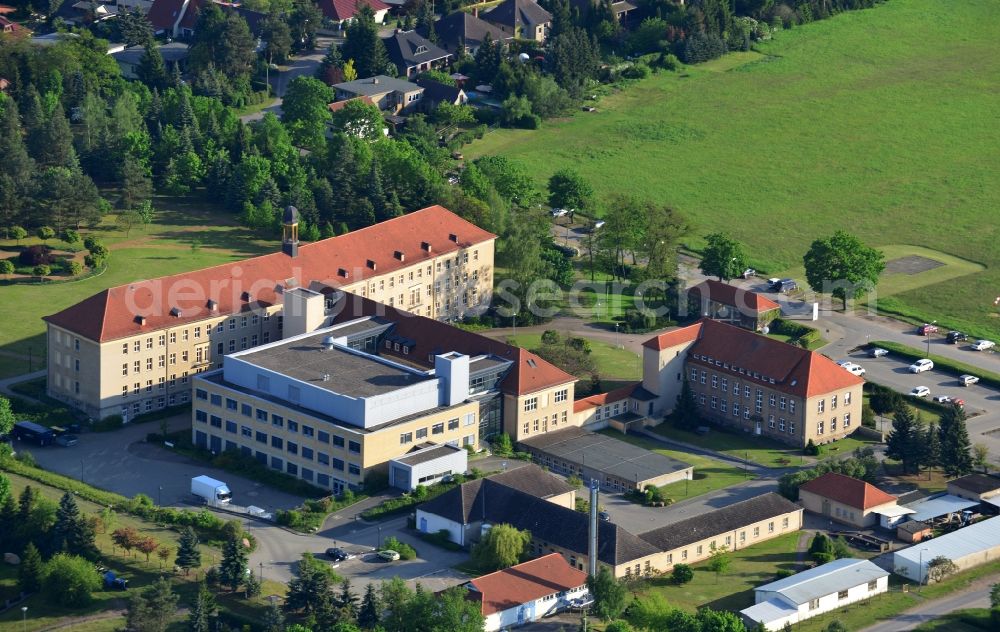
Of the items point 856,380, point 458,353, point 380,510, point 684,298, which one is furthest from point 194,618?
point 684,298

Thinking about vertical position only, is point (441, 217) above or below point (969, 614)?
above

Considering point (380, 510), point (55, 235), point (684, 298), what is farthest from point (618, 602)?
point (55, 235)

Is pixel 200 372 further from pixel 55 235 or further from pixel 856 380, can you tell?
pixel 856 380

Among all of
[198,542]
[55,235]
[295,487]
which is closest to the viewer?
[198,542]

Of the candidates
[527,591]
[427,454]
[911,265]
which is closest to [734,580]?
[527,591]

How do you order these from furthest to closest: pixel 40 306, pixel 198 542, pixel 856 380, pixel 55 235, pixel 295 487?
1. pixel 55 235
2. pixel 40 306
3. pixel 856 380
4. pixel 295 487
5. pixel 198 542

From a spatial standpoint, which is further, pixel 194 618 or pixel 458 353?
pixel 458 353
